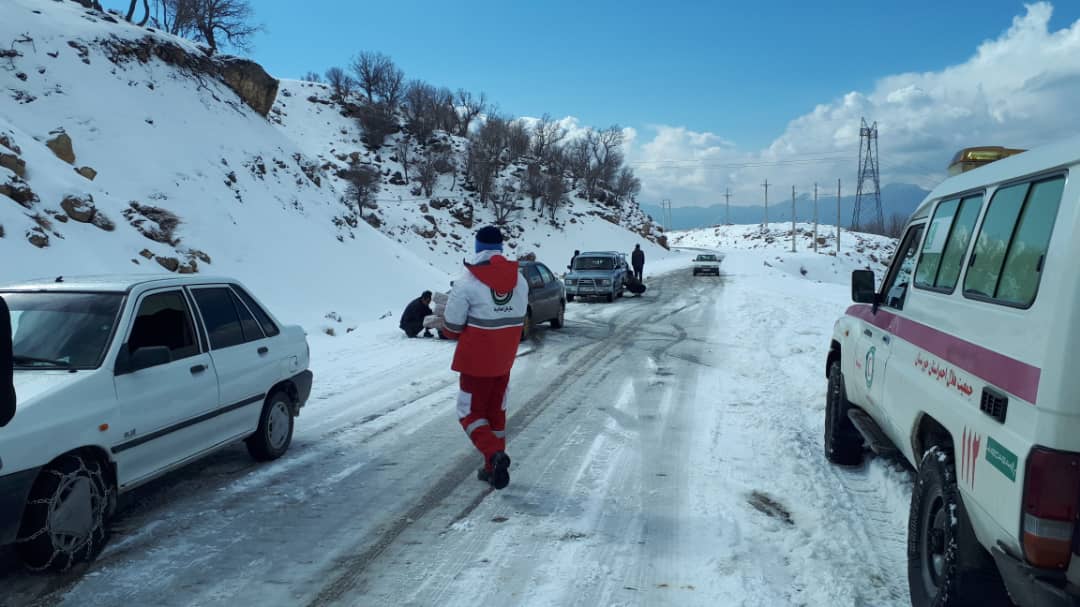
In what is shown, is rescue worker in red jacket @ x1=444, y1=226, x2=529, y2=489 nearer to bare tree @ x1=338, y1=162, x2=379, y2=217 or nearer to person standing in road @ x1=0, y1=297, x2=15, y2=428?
person standing in road @ x1=0, y1=297, x2=15, y2=428

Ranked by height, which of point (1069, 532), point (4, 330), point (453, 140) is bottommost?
point (1069, 532)

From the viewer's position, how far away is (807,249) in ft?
232

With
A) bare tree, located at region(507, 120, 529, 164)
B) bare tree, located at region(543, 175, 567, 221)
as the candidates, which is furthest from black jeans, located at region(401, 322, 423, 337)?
bare tree, located at region(507, 120, 529, 164)

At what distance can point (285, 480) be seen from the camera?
5512 mm

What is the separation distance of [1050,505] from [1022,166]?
162 cm

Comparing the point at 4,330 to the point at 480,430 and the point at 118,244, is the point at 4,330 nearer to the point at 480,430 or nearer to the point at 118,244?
the point at 480,430

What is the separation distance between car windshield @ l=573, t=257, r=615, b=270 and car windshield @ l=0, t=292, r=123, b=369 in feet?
64.9

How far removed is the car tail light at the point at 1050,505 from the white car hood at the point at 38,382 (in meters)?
4.68

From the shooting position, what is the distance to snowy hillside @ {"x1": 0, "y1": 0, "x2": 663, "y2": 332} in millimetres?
15164

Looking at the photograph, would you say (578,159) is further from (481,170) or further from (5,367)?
(5,367)

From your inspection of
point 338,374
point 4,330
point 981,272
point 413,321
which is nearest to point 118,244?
point 413,321

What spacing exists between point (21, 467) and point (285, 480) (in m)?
2.17

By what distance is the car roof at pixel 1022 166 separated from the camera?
8.96ft

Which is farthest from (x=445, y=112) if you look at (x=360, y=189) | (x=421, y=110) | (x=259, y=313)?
(x=259, y=313)
